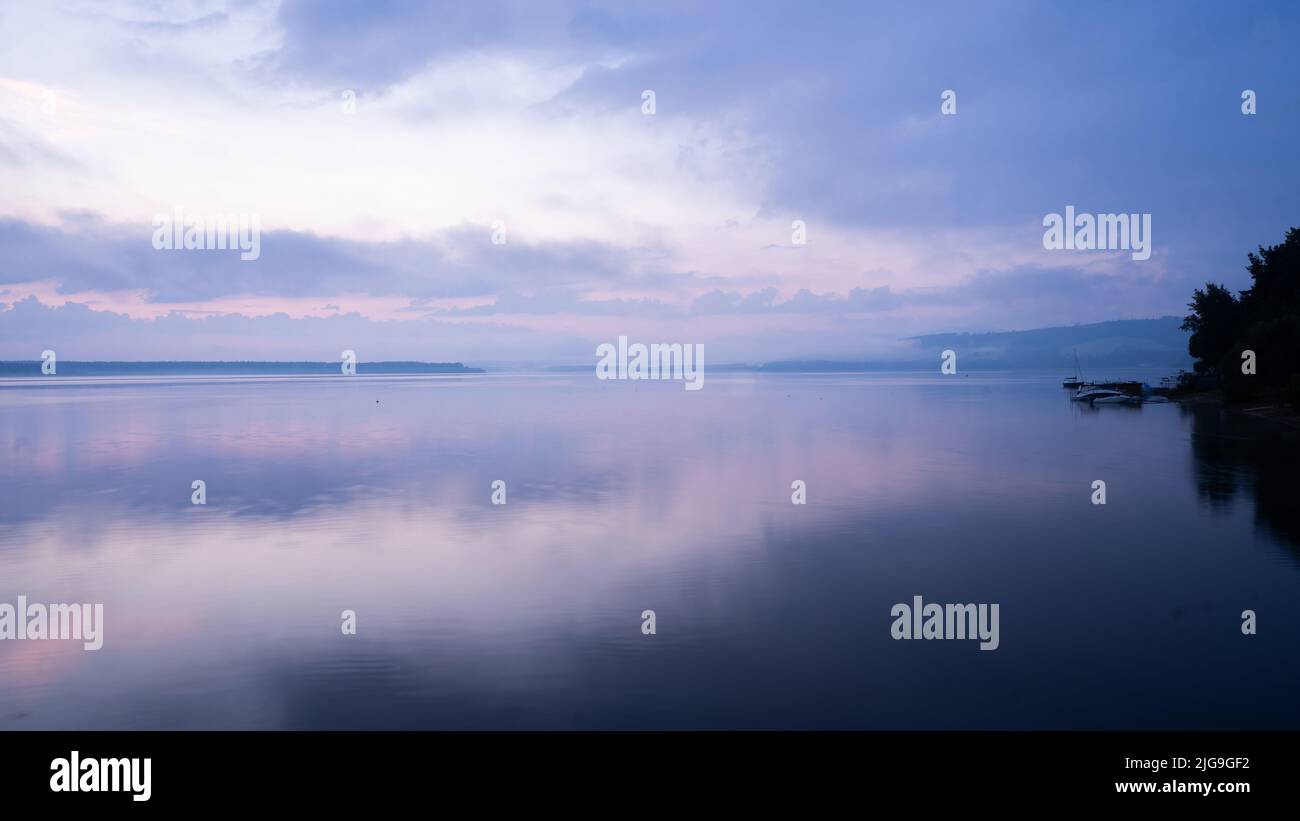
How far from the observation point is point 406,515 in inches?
940

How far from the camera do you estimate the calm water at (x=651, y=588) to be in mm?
10898

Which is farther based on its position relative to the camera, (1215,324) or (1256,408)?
(1215,324)

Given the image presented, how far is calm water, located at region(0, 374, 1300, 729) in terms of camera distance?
10.9 metres

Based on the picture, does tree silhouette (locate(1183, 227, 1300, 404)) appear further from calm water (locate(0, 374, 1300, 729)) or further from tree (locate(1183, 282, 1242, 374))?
calm water (locate(0, 374, 1300, 729))

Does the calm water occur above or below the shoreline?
below

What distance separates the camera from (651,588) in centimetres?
1631

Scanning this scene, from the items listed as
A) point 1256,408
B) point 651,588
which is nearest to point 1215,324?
point 1256,408

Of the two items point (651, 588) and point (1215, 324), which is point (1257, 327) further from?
point (651, 588)

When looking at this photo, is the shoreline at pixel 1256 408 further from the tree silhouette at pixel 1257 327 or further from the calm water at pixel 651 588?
the calm water at pixel 651 588

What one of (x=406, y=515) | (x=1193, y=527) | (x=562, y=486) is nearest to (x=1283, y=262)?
(x=1193, y=527)

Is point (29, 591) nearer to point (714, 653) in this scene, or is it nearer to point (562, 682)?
point (562, 682)

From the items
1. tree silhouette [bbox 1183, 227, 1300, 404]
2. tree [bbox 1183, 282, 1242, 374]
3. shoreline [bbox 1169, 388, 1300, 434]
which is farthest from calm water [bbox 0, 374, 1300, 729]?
tree [bbox 1183, 282, 1242, 374]

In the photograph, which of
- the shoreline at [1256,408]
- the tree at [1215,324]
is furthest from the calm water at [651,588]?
the tree at [1215,324]
